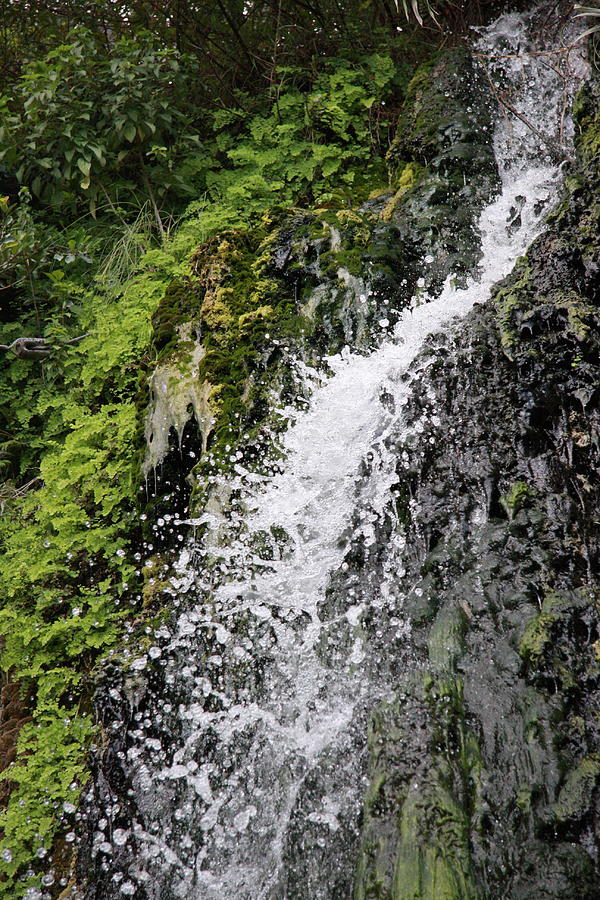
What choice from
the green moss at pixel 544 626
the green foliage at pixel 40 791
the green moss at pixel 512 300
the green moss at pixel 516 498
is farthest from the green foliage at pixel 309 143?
the green foliage at pixel 40 791

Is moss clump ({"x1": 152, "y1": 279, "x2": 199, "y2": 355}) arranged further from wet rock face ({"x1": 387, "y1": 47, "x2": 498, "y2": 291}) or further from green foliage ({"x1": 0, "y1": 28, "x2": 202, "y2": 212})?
green foliage ({"x1": 0, "y1": 28, "x2": 202, "y2": 212})

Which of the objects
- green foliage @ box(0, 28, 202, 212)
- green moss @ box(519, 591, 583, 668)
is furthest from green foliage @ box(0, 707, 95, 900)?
green foliage @ box(0, 28, 202, 212)

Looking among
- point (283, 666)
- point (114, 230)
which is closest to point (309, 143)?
point (114, 230)

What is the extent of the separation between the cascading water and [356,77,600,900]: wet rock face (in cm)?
17

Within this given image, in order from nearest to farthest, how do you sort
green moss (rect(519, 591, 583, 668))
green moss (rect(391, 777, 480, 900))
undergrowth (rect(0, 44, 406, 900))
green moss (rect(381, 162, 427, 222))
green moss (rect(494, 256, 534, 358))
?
1. green moss (rect(391, 777, 480, 900))
2. green moss (rect(519, 591, 583, 668))
3. green moss (rect(494, 256, 534, 358))
4. undergrowth (rect(0, 44, 406, 900))
5. green moss (rect(381, 162, 427, 222))

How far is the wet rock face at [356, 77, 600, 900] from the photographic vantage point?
6.63 ft

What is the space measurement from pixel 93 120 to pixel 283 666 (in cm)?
484

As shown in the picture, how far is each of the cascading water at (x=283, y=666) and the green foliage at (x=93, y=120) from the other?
3.20 m

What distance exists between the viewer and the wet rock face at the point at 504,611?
6.63 ft

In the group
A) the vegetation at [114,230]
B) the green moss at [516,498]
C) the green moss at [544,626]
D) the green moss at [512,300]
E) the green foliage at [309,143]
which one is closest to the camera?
the green moss at [544,626]

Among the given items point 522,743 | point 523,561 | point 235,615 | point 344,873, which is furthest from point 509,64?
point 344,873

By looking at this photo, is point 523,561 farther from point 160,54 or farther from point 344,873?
point 160,54

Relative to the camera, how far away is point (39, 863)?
3.28 meters

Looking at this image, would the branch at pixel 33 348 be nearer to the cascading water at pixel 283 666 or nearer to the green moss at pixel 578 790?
the cascading water at pixel 283 666
